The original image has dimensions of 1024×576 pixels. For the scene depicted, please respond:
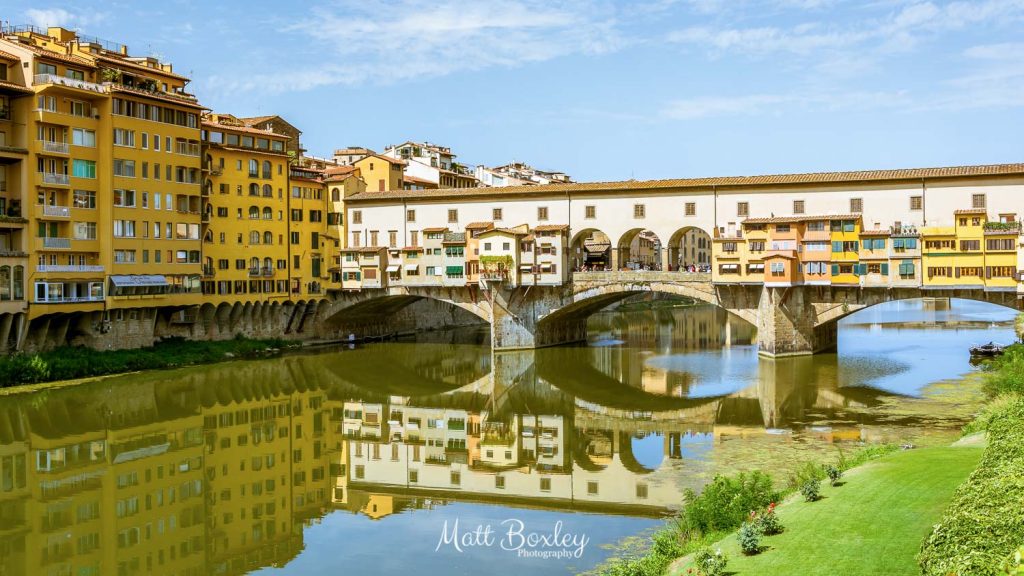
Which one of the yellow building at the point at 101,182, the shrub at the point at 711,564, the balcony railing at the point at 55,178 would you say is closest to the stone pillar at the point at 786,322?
the yellow building at the point at 101,182

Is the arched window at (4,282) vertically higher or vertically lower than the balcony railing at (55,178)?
lower

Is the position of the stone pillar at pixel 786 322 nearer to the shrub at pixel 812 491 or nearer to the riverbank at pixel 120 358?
the riverbank at pixel 120 358

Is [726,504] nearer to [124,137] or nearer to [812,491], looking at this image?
[812,491]

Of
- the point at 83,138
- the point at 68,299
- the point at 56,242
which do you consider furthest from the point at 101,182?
the point at 68,299

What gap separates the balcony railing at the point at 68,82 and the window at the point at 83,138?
6.73 ft

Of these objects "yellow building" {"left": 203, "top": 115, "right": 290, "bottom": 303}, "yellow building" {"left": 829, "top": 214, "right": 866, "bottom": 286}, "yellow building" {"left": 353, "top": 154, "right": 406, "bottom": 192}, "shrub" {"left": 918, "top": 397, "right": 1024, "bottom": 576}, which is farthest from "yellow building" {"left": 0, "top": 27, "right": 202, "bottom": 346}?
"shrub" {"left": 918, "top": 397, "right": 1024, "bottom": 576}

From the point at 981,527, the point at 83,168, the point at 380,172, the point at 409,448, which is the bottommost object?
the point at 409,448

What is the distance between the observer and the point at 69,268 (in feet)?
140

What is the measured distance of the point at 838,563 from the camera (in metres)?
12.8

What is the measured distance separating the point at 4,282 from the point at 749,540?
37091 mm

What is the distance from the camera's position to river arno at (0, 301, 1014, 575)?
20.0 m

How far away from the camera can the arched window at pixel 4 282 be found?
1559 inches

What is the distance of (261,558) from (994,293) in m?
37.8

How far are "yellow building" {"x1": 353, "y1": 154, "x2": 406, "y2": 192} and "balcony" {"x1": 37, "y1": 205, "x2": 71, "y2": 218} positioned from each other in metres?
24.5
